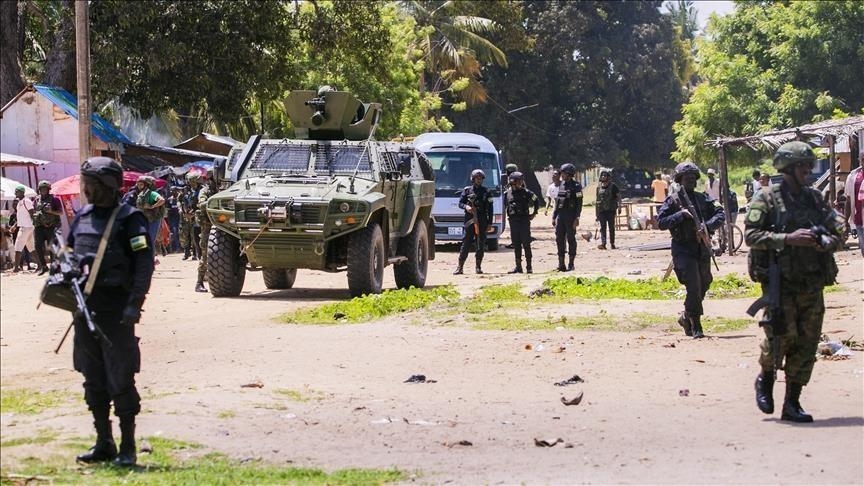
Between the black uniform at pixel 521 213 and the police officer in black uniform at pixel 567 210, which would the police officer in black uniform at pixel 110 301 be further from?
the police officer in black uniform at pixel 567 210

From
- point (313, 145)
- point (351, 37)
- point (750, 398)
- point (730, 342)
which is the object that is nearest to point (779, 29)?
point (351, 37)

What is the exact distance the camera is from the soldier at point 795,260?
7.99 metres

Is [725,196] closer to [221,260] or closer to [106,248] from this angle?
[221,260]

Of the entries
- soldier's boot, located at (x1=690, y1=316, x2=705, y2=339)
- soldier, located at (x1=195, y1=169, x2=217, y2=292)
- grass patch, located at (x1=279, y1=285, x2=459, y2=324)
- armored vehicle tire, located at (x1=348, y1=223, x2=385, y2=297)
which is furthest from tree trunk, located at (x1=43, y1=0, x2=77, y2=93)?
soldier's boot, located at (x1=690, y1=316, x2=705, y2=339)

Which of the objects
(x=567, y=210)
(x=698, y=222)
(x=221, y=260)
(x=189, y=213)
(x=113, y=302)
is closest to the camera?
(x=113, y=302)

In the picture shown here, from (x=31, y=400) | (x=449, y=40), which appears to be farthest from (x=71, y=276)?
(x=449, y=40)

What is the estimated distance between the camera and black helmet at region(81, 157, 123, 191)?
676cm

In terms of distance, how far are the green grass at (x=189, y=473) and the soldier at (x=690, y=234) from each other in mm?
5494

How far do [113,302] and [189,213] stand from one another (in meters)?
17.1

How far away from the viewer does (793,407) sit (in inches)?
320

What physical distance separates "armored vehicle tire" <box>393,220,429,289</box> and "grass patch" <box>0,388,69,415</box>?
900cm

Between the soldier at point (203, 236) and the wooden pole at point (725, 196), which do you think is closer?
the soldier at point (203, 236)

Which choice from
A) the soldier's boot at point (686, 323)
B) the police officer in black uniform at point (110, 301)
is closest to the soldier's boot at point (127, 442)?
the police officer in black uniform at point (110, 301)

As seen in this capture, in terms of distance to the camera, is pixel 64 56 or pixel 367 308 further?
pixel 64 56
